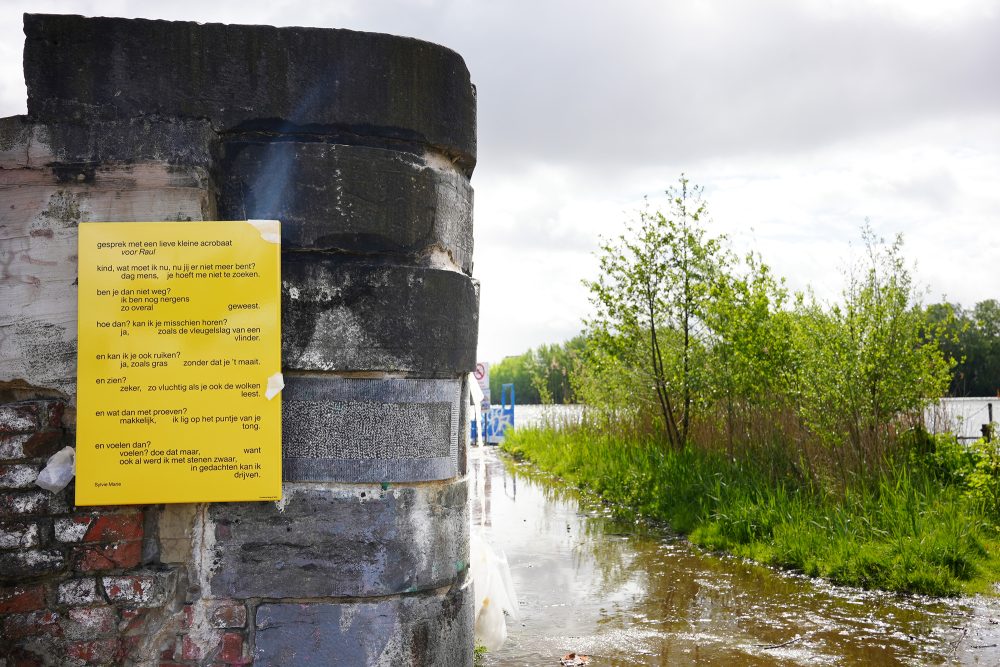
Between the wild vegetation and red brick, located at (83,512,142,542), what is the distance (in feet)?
16.1

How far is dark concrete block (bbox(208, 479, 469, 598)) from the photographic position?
2730mm

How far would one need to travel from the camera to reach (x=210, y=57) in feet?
9.13

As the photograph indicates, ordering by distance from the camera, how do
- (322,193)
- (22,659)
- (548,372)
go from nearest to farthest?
(22,659)
(322,193)
(548,372)

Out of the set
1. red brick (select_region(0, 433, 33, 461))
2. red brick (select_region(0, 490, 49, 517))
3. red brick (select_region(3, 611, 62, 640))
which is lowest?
red brick (select_region(3, 611, 62, 640))

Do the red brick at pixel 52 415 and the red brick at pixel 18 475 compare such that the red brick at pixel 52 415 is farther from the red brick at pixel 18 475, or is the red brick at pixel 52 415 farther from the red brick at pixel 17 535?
the red brick at pixel 17 535

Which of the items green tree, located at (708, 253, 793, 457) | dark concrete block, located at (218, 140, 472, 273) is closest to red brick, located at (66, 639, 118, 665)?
dark concrete block, located at (218, 140, 472, 273)

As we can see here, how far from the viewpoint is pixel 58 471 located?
273 cm

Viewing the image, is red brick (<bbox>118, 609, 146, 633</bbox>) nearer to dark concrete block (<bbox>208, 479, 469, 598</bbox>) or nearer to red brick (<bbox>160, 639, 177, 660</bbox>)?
red brick (<bbox>160, 639, 177, 660</bbox>)

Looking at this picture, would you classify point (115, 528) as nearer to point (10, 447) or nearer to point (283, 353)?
point (10, 447)

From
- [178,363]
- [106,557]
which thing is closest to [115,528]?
[106,557]

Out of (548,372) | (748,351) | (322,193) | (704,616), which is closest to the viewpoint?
(322,193)

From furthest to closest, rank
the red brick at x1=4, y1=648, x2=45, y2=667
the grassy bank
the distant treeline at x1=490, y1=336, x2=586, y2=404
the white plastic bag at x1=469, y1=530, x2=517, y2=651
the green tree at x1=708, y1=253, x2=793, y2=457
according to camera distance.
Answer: the distant treeline at x1=490, y1=336, x2=586, y2=404, the green tree at x1=708, y1=253, x2=793, y2=457, the grassy bank, the white plastic bag at x1=469, y1=530, x2=517, y2=651, the red brick at x1=4, y1=648, x2=45, y2=667

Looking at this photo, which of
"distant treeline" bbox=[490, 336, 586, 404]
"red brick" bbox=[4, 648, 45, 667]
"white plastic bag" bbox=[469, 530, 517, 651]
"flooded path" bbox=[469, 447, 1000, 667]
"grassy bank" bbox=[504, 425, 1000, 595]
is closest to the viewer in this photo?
"red brick" bbox=[4, 648, 45, 667]

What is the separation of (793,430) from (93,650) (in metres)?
6.83
